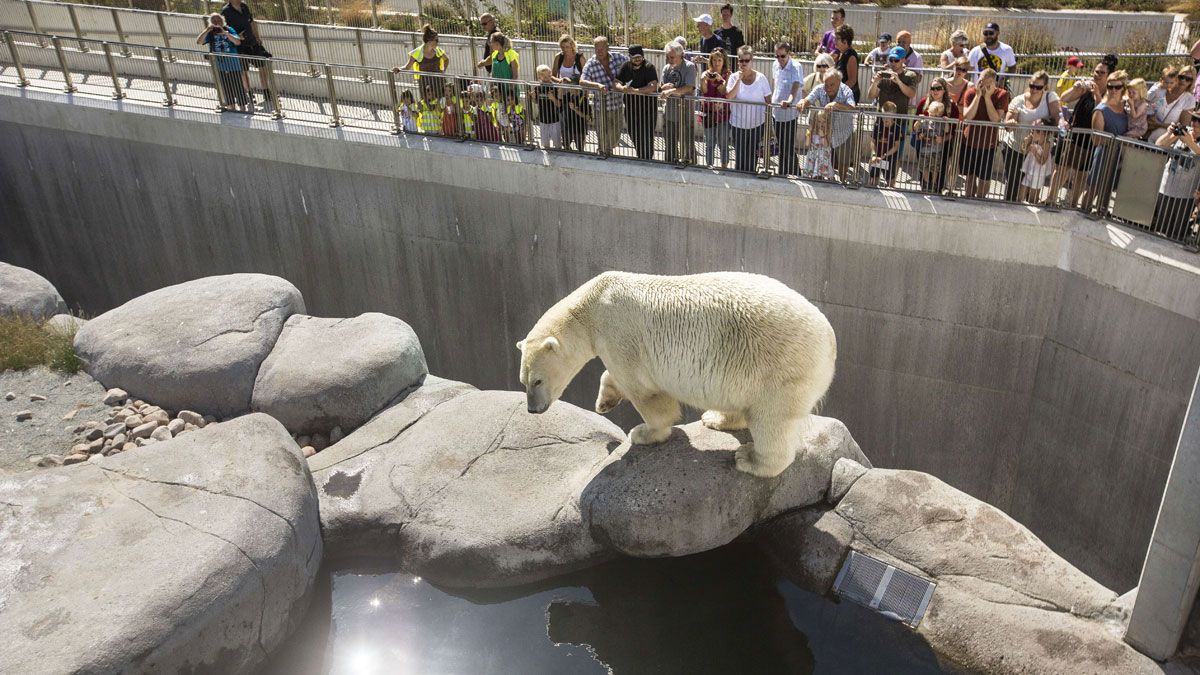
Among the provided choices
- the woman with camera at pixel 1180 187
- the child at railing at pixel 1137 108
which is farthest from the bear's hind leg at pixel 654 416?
the child at railing at pixel 1137 108

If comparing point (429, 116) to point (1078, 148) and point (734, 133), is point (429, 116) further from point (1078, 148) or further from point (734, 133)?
point (1078, 148)

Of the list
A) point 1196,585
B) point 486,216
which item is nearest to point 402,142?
point 486,216

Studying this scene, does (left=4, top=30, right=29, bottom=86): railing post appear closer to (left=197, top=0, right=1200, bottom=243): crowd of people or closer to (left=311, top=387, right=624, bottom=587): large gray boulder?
(left=197, top=0, right=1200, bottom=243): crowd of people

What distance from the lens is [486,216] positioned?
488 inches

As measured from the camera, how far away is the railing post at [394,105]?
493 inches

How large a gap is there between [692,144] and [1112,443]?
551 cm

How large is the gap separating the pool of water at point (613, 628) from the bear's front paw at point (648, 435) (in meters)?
1.01

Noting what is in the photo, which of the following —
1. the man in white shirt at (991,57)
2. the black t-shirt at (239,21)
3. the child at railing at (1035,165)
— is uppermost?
the black t-shirt at (239,21)

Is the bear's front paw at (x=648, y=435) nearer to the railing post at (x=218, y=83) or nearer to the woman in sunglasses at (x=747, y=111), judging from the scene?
the woman in sunglasses at (x=747, y=111)

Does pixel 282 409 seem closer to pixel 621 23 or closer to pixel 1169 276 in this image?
pixel 1169 276

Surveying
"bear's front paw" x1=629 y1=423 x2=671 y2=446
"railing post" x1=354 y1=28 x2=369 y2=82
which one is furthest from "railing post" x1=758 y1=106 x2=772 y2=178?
"railing post" x1=354 y1=28 x2=369 y2=82

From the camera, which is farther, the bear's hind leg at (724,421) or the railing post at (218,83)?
the railing post at (218,83)

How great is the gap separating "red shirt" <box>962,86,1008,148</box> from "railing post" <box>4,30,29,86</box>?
15342 millimetres

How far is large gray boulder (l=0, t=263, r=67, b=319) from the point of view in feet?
37.3
